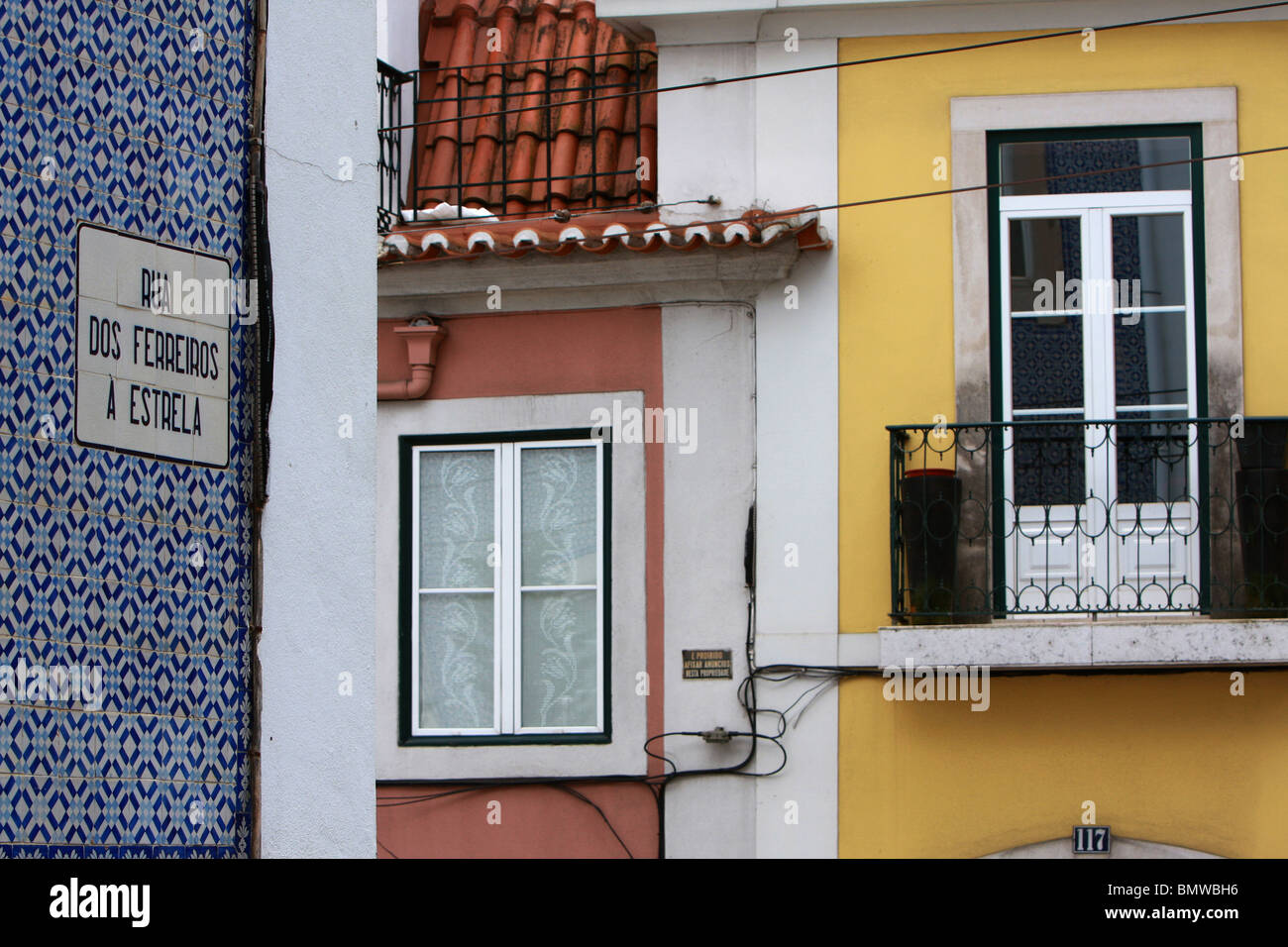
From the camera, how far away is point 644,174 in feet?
37.4

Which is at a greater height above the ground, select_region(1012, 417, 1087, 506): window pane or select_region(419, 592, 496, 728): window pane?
select_region(1012, 417, 1087, 506): window pane

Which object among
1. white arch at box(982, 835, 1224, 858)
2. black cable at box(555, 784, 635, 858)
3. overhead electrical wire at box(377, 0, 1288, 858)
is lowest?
white arch at box(982, 835, 1224, 858)


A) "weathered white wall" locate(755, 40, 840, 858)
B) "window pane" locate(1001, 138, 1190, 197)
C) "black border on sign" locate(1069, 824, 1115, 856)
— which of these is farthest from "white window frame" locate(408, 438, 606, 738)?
"window pane" locate(1001, 138, 1190, 197)

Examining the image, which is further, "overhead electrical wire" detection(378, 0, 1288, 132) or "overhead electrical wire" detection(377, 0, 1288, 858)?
"overhead electrical wire" detection(378, 0, 1288, 132)

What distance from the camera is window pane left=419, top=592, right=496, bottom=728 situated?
11.0 meters

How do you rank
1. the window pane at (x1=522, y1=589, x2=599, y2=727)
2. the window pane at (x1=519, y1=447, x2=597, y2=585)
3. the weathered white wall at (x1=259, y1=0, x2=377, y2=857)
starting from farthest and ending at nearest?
the window pane at (x1=519, y1=447, x2=597, y2=585), the window pane at (x1=522, y1=589, x2=599, y2=727), the weathered white wall at (x1=259, y1=0, x2=377, y2=857)

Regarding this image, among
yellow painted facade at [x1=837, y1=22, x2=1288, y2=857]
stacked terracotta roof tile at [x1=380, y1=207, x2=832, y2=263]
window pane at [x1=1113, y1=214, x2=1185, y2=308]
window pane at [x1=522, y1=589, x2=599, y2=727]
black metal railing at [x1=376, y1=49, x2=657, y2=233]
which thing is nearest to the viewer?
yellow painted facade at [x1=837, y1=22, x2=1288, y2=857]

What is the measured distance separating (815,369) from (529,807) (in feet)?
9.14

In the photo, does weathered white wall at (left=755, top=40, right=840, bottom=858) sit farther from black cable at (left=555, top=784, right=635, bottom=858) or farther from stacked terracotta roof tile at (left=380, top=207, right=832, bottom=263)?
black cable at (left=555, top=784, right=635, bottom=858)

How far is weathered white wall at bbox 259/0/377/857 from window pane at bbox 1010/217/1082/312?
5.04 m

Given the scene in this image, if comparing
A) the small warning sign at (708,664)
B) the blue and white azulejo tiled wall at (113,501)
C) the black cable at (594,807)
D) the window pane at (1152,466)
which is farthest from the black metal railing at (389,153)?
the blue and white azulejo tiled wall at (113,501)

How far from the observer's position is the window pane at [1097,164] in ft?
34.8

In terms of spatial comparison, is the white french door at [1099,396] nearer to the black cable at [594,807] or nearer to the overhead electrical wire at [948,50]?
the overhead electrical wire at [948,50]
